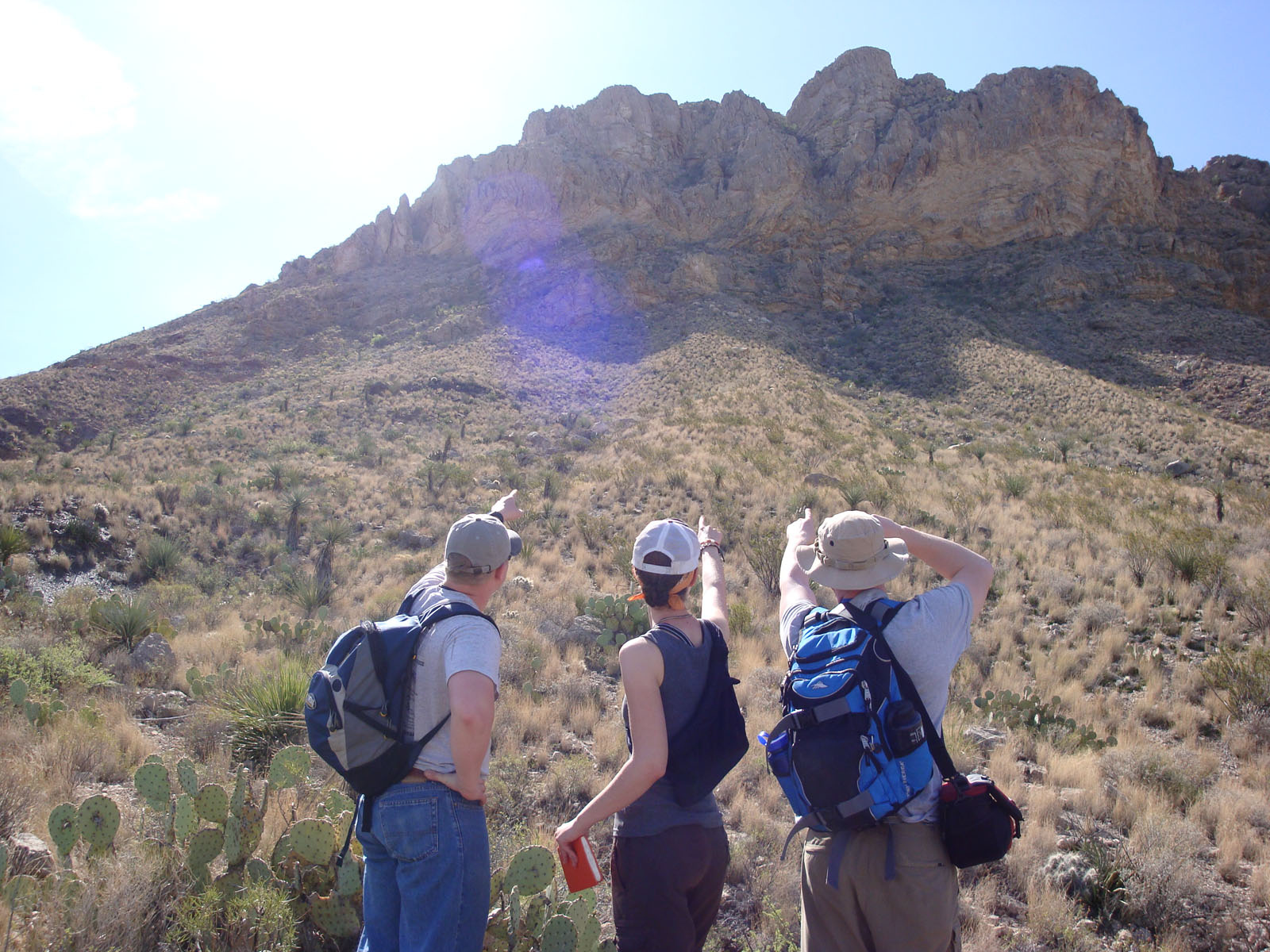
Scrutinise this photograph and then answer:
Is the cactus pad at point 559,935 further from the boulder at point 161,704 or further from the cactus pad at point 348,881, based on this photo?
the boulder at point 161,704

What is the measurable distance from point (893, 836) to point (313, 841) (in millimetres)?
2459

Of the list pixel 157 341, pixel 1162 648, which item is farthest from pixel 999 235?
pixel 157 341

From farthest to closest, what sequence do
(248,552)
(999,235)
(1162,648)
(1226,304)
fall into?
(999,235) < (1226,304) < (248,552) < (1162,648)

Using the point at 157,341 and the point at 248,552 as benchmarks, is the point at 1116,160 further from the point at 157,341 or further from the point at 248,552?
the point at 157,341

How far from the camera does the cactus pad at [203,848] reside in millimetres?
2826

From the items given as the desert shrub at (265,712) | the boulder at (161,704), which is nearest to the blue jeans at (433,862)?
the desert shrub at (265,712)

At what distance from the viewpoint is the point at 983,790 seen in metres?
2.00

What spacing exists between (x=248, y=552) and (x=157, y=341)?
3805 centimetres

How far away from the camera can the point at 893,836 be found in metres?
1.95

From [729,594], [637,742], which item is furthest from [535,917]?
[729,594]

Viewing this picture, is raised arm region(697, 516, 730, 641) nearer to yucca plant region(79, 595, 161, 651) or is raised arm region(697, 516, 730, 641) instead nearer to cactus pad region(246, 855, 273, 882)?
cactus pad region(246, 855, 273, 882)

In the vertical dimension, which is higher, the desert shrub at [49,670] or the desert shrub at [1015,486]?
the desert shrub at [49,670]

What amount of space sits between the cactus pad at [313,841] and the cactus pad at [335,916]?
166mm

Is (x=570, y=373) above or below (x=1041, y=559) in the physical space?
above
